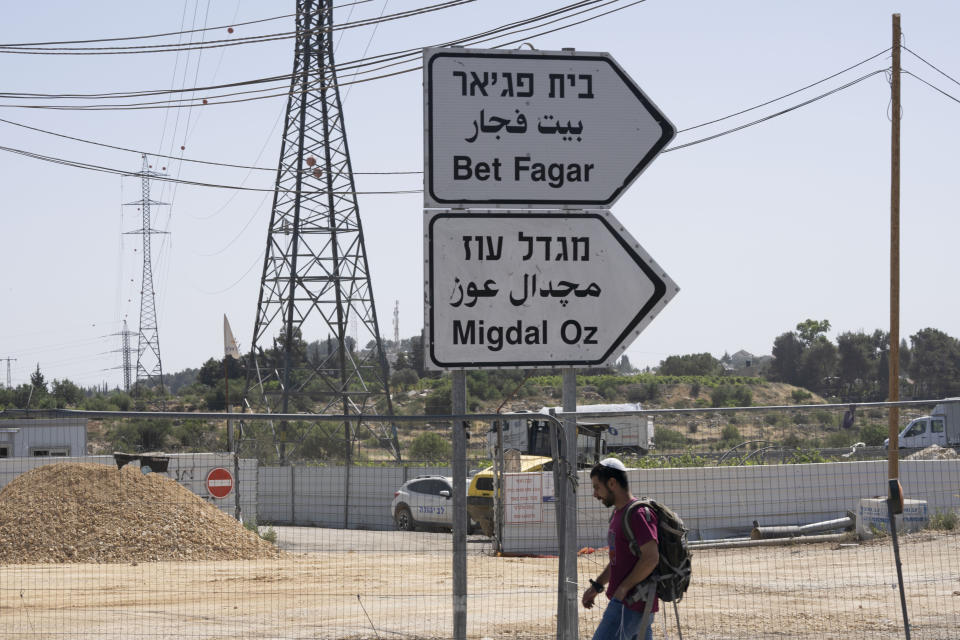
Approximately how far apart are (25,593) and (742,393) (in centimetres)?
6985

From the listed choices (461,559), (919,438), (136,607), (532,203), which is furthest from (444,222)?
(919,438)

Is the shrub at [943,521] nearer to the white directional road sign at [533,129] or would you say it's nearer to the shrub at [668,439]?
the white directional road sign at [533,129]

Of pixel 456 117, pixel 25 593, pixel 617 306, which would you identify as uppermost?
pixel 456 117

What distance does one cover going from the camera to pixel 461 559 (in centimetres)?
478

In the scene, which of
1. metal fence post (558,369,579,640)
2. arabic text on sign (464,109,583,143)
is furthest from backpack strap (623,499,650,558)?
arabic text on sign (464,109,583,143)

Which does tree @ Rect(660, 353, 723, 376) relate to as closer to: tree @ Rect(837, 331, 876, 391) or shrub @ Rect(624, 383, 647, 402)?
tree @ Rect(837, 331, 876, 391)

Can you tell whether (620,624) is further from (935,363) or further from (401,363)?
(401,363)

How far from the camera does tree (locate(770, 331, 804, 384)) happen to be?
10194 cm

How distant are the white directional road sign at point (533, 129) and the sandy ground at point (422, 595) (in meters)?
5.01

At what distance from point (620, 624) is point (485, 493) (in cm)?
1681

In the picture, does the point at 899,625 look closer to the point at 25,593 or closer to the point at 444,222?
the point at 444,222

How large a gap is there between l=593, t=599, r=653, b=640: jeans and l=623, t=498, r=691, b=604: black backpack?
9 cm

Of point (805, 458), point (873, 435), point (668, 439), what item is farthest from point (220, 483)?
point (668, 439)

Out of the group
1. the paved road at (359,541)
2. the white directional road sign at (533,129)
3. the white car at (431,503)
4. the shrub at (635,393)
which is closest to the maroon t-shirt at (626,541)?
the white directional road sign at (533,129)
